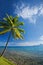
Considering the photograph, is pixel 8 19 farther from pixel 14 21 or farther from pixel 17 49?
pixel 17 49

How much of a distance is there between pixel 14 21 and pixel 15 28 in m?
1.10

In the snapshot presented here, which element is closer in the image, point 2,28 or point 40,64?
point 2,28

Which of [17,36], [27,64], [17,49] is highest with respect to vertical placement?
[17,36]

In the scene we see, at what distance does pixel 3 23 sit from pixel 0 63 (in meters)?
6.00

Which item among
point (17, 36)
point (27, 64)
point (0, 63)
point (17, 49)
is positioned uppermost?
point (17, 36)

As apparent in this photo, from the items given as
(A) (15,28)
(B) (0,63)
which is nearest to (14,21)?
(A) (15,28)

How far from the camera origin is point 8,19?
3847 cm

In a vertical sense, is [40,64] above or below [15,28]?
below

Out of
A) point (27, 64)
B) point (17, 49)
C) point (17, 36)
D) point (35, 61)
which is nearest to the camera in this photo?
point (17, 36)

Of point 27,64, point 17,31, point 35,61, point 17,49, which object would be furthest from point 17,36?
point 17,49

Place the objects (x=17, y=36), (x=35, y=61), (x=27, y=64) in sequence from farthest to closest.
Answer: (x=35, y=61)
(x=27, y=64)
(x=17, y=36)

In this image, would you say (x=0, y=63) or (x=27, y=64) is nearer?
(x=0, y=63)

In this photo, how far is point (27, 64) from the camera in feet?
254

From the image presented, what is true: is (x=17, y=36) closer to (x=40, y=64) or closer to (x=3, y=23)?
(x=3, y=23)
